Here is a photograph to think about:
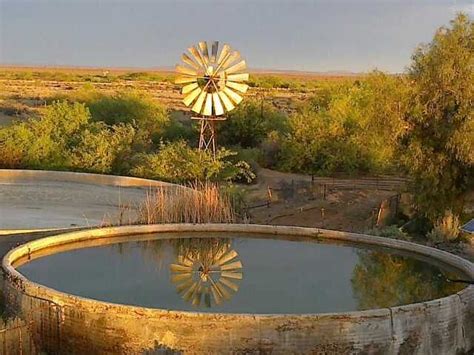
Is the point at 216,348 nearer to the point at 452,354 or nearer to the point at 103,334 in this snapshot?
the point at 103,334

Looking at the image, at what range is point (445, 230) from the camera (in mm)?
13547

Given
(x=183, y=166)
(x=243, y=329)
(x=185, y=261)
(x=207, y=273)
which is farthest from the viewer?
(x=183, y=166)

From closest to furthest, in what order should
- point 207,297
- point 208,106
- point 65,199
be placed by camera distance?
point 207,297
point 65,199
point 208,106

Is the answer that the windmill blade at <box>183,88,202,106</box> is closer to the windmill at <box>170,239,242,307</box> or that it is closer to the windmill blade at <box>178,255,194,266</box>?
the windmill at <box>170,239,242,307</box>

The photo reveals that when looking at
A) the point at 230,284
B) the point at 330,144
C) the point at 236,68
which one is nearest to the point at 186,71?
the point at 236,68

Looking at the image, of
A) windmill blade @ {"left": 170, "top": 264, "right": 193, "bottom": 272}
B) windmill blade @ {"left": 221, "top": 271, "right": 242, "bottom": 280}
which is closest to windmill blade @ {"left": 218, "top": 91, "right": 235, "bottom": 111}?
windmill blade @ {"left": 170, "top": 264, "right": 193, "bottom": 272}

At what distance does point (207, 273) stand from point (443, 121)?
7.40 meters

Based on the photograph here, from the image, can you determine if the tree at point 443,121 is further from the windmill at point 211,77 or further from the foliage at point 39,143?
the foliage at point 39,143

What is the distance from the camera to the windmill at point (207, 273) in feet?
27.2

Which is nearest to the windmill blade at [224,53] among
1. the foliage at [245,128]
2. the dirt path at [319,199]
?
the dirt path at [319,199]

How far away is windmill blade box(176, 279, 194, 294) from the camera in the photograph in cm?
850

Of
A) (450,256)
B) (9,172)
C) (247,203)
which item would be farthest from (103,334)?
(9,172)

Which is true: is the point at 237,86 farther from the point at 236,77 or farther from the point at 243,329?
the point at 243,329

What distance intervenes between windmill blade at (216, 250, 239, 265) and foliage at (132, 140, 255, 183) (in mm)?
7709
